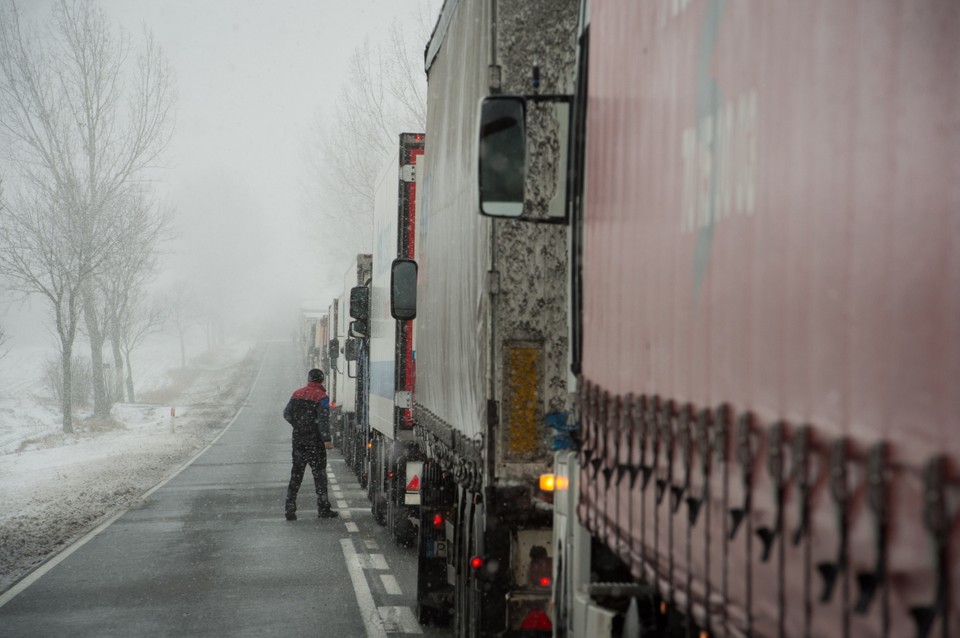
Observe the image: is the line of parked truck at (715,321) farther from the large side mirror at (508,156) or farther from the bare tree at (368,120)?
the bare tree at (368,120)

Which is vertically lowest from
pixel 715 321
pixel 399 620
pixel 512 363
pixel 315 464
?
pixel 399 620

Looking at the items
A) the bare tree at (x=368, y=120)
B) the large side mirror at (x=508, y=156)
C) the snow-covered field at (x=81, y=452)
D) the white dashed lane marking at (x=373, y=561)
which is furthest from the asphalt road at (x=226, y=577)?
the bare tree at (x=368, y=120)

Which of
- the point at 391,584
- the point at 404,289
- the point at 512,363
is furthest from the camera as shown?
the point at 391,584

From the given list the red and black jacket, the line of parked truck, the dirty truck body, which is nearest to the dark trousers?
the red and black jacket

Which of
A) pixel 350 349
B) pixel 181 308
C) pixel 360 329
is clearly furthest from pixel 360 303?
pixel 181 308

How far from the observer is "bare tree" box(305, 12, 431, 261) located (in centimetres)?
4288

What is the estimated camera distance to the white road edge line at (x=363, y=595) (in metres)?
8.73

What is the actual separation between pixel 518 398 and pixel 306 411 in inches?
416

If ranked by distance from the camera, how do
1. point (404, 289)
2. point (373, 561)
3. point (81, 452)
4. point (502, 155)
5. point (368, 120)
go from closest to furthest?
point (502, 155), point (404, 289), point (373, 561), point (81, 452), point (368, 120)

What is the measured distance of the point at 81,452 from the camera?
29906mm

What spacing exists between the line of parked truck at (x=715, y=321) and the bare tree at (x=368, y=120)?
33.6 m

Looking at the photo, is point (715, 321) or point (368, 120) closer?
point (715, 321)

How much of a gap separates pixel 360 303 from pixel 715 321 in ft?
44.3

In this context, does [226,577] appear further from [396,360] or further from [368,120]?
[368,120]
